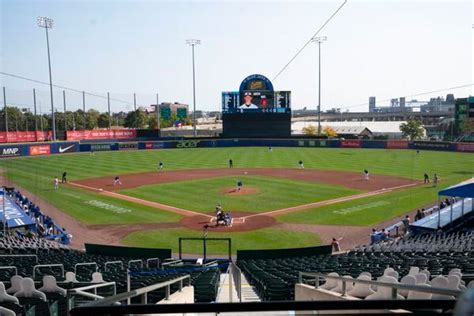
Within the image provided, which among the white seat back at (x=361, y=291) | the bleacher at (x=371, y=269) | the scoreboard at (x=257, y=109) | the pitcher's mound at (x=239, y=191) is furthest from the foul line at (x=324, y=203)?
the scoreboard at (x=257, y=109)

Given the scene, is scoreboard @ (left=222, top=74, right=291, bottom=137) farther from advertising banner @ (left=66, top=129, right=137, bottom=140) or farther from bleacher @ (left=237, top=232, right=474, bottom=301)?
bleacher @ (left=237, top=232, right=474, bottom=301)

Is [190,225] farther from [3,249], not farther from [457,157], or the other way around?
[457,157]

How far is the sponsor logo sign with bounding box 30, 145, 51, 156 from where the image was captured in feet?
217

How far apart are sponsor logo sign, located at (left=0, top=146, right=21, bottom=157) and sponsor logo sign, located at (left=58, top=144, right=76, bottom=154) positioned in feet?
21.4

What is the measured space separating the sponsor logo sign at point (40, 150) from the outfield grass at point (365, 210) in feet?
172

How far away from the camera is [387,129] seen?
124812 mm

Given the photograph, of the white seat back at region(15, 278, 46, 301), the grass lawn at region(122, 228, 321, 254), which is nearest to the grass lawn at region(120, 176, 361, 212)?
the grass lawn at region(122, 228, 321, 254)

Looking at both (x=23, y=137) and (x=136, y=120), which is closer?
(x=23, y=137)

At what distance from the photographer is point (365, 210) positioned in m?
29.0

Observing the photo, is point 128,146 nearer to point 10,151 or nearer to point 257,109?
point 10,151

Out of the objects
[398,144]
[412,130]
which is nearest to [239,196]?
[398,144]

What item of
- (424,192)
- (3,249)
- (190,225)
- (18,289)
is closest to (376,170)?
(424,192)

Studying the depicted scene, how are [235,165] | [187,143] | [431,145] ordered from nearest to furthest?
[235,165], [431,145], [187,143]

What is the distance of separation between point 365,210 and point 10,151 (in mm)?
55576
